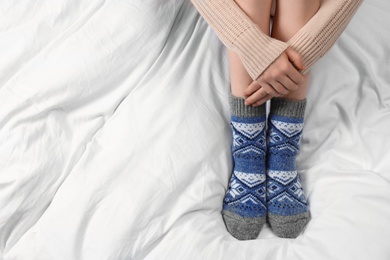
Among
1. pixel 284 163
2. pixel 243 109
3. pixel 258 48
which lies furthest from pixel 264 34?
pixel 284 163

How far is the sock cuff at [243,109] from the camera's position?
878mm

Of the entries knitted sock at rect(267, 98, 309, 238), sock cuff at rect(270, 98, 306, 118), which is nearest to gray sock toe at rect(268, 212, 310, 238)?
knitted sock at rect(267, 98, 309, 238)

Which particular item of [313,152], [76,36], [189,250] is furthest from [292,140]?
[76,36]

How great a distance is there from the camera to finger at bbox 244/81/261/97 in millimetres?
850

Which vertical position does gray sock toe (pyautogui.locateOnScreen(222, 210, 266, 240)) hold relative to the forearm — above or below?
below

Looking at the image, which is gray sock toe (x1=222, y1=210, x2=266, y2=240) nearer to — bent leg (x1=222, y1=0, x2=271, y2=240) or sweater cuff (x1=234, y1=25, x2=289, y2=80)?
bent leg (x1=222, y1=0, x2=271, y2=240)

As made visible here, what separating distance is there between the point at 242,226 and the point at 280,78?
28cm

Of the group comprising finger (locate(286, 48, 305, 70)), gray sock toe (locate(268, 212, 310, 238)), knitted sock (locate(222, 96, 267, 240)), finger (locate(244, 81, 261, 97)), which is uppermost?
finger (locate(286, 48, 305, 70))

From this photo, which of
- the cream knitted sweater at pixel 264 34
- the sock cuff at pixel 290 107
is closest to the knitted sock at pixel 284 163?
the sock cuff at pixel 290 107

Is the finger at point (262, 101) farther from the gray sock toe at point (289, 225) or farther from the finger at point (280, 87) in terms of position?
the gray sock toe at point (289, 225)

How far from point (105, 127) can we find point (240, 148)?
0.27 m

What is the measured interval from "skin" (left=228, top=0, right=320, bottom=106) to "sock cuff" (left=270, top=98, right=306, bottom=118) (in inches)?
0.4

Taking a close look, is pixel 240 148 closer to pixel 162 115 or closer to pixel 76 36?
pixel 162 115

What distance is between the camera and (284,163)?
901 millimetres
